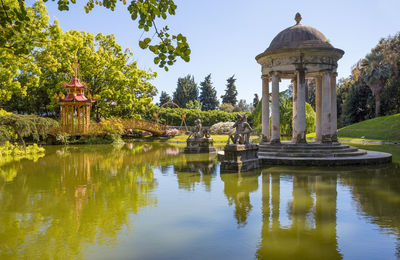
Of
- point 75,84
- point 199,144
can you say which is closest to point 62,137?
point 75,84

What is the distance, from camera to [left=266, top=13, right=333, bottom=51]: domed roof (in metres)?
14.7

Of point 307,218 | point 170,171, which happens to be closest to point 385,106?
point 170,171

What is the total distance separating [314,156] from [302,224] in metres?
8.72

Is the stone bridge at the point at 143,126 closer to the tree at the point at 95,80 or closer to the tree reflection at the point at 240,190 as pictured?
the tree at the point at 95,80

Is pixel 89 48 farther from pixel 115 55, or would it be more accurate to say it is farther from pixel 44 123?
pixel 44 123

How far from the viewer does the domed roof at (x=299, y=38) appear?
48.2 feet

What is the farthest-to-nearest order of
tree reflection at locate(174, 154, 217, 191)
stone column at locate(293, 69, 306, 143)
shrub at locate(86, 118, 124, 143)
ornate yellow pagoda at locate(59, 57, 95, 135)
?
shrub at locate(86, 118, 124, 143) → ornate yellow pagoda at locate(59, 57, 95, 135) → stone column at locate(293, 69, 306, 143) → tree reflection at locate(174, 154, 217, 191)

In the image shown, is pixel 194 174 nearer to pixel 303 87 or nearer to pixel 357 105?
pixel 303 87

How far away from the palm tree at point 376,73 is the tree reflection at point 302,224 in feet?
126

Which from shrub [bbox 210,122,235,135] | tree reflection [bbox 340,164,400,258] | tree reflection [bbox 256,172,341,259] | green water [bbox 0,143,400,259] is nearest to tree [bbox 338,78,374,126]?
shrub [bbox 210,122,235,135]

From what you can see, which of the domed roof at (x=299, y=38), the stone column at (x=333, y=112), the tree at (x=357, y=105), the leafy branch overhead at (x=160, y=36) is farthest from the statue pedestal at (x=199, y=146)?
the tree at (x=357, y=105)

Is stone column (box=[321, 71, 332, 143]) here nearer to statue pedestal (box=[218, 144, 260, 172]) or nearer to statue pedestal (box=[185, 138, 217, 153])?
statue pedestal (box=[218, 144, 260, 172])

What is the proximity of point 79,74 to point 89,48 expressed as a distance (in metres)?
3.18

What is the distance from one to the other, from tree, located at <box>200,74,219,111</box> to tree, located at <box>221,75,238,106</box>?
2345mm
